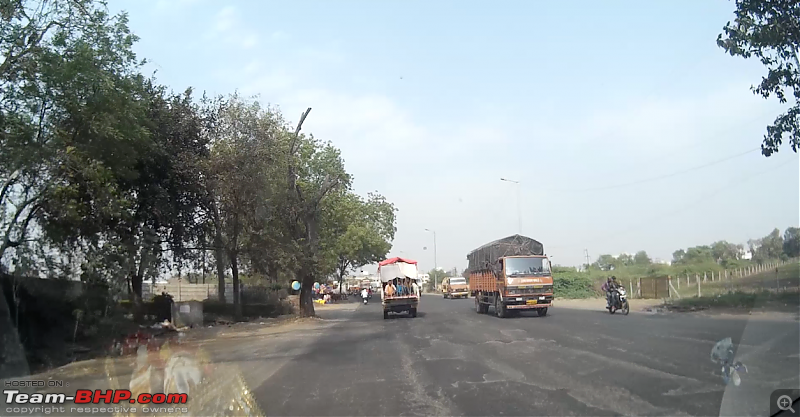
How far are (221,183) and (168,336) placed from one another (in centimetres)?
668

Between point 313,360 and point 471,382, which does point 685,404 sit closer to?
point 471,382

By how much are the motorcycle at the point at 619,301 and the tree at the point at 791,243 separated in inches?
370

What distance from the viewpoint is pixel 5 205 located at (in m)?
15.4

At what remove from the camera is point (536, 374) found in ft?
33.7

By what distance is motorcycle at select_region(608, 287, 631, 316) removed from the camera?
26.4m

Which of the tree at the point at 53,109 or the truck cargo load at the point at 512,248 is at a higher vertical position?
the tree at the point at 53,109

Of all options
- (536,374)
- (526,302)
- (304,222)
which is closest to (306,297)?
(304,222)

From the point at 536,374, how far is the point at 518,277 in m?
15.2

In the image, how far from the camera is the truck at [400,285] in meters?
29.6

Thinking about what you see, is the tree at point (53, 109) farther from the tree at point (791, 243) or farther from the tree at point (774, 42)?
the tree at point (791, 243)

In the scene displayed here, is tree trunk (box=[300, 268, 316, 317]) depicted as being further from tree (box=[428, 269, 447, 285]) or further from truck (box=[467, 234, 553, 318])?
tree (box=[428, 269, 447, 285])

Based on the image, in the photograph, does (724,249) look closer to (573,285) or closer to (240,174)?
(573,285)

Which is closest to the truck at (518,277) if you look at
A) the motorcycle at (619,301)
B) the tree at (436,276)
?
the motorcycle at (619,301)

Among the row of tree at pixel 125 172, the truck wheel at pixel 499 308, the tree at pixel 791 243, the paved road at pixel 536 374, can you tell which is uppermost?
the row of tree at pixel 125 172
